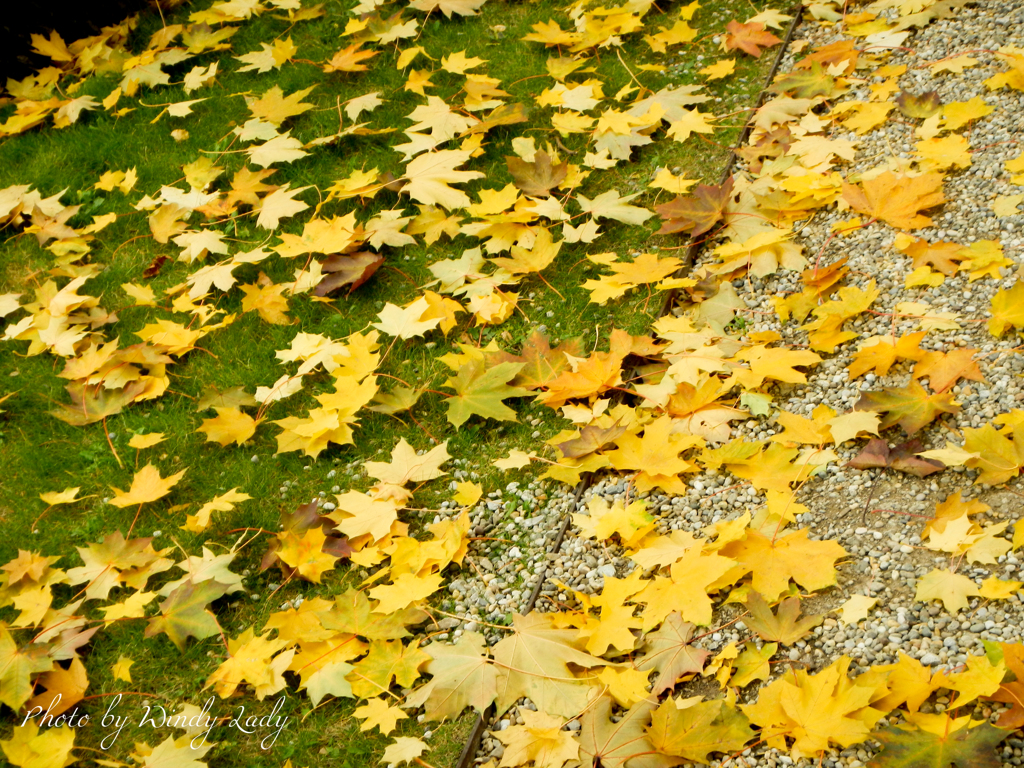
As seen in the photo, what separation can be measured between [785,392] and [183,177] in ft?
9.71

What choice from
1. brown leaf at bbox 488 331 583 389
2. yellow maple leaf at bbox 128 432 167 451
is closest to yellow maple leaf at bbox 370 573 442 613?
brown leaf at bbox 488 331 583 389

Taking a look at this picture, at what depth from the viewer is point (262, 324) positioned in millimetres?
3266

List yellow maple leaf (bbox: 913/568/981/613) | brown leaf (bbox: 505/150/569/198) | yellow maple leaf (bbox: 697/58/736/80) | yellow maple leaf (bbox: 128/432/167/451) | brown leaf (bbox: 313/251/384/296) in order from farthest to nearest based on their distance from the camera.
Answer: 1. yellow maple leaf (bbox: 697/58/736/80)
2. brown leaf (bbox: 505/150/569/198)
3. brown leaf (bbox: 313/251/384/296)
4. yellow maple leaf (bbox: 128/432/167/451)
5. yellow maple leaf (bbox: 913/568/981/613)

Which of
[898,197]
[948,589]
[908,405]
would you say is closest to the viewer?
[948,589]

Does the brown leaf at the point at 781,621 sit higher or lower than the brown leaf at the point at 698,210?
lower

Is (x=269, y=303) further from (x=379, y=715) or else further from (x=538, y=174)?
(x=379, y=715)

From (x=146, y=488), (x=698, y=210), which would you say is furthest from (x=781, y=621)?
→ (x=146, y=488)

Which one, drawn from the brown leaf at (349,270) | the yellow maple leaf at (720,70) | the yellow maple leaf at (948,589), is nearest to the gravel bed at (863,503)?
the yellow maple leaf at (948,589)

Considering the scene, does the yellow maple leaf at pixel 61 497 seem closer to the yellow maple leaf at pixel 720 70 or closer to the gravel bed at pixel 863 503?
the gravel bed at pixel 863 503

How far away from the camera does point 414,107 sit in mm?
4059

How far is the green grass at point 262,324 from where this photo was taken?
237cm

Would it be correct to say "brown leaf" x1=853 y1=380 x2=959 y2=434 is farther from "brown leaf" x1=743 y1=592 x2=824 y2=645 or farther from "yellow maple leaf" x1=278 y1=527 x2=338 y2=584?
"yellow maple leaf" x1=278 y1=527 x2=338 y2=584

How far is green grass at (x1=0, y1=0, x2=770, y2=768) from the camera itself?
237 cm

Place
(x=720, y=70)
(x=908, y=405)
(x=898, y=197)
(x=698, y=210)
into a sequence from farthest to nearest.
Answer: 1. (x=720, y=70)
2. (x=698, y=210)
3. (x=898, y=197)
4. (x=908, y=405)
